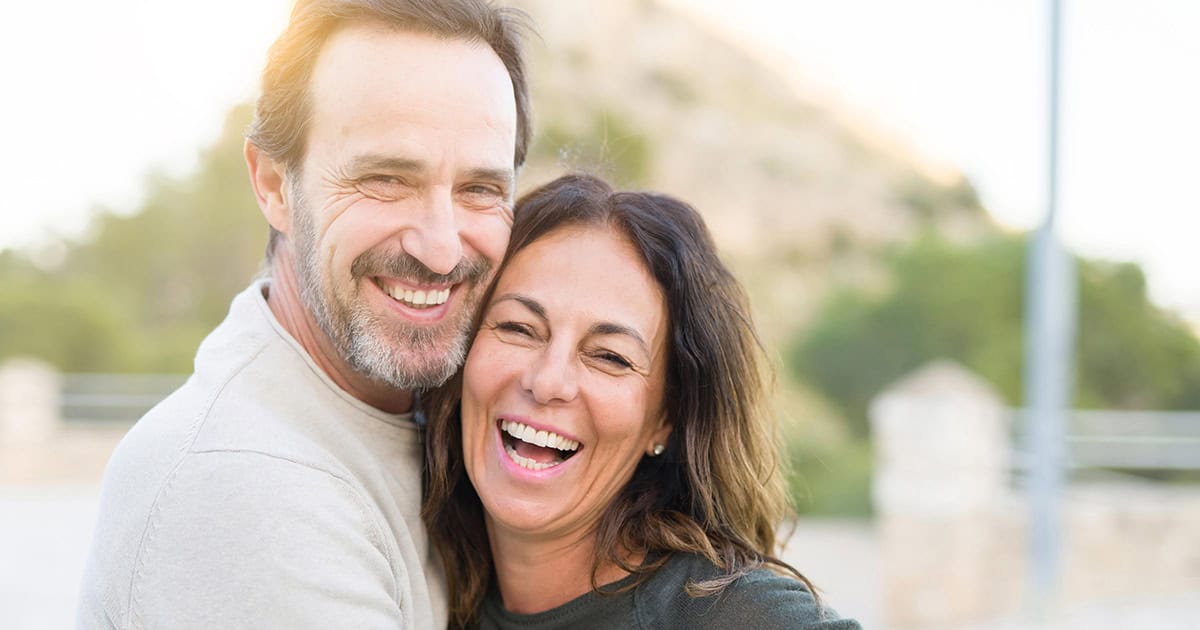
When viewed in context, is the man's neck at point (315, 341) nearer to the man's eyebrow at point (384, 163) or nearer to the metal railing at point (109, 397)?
the man's eyebrow at point (384, 163)

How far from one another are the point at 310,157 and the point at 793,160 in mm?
41369

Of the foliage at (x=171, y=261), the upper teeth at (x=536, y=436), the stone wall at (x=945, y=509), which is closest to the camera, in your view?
the upper teeth at (x=536, y=436)

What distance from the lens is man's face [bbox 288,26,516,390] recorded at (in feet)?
8.09

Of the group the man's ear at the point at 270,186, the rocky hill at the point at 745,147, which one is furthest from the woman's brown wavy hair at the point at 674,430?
the rocky hill at the point at 745,147

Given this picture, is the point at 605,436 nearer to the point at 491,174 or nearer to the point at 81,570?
the point at 491,174

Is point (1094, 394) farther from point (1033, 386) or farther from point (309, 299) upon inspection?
point (309, 299)

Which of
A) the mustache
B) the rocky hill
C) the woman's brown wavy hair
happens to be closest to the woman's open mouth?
the woman's brown wavy hair

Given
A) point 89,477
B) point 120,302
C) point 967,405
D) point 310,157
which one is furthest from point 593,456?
point 120,302

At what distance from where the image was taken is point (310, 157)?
2572 mm

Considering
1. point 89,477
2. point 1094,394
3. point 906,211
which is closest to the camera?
point 89,477

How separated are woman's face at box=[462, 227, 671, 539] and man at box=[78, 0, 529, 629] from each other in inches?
4.2

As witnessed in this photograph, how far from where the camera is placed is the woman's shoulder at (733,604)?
2428 mm

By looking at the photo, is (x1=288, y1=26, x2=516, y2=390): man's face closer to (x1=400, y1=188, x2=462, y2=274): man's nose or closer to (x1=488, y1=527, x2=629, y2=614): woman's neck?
(x1=400, y1=188, x2=462, y2=274): man's nose

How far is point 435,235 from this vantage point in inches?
98.7
